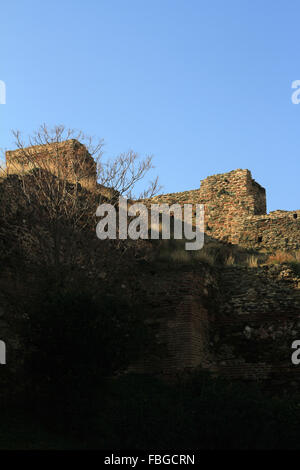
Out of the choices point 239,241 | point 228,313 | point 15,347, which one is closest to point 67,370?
point 15,347

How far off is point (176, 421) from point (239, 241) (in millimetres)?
16760

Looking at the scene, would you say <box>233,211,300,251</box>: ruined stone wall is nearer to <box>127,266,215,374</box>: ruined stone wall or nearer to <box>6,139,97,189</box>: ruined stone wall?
<box>127,266,215,374</box>: ruined stone wall

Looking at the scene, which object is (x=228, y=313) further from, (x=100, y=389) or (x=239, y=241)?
(x=239, y=241)

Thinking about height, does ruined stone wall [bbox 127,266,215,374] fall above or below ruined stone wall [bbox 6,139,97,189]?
below

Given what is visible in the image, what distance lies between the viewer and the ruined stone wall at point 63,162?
A: 16.1 metres

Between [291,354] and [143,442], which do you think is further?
[291,354]

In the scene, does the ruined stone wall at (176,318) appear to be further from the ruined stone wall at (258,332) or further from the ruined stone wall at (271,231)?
the ruined stone wall at (271,231)

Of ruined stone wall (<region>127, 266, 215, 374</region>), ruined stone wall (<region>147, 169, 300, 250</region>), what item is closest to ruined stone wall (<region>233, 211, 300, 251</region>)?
ruined stone wall (<region>147, 169, 300, 250</region>)

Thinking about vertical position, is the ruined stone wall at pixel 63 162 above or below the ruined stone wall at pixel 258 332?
above

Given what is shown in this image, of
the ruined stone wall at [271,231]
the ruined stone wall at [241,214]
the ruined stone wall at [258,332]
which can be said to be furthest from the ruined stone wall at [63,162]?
the ruined stone wall at [271,231]

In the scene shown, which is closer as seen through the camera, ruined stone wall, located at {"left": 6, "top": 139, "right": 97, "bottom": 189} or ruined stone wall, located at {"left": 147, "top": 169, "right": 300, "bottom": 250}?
ruined stone wall, located at {"left": 6, "top": 139, "right": 97, "bottom": 189}

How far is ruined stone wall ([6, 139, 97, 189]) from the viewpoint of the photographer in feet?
52.8

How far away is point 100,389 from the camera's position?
1109 cm
